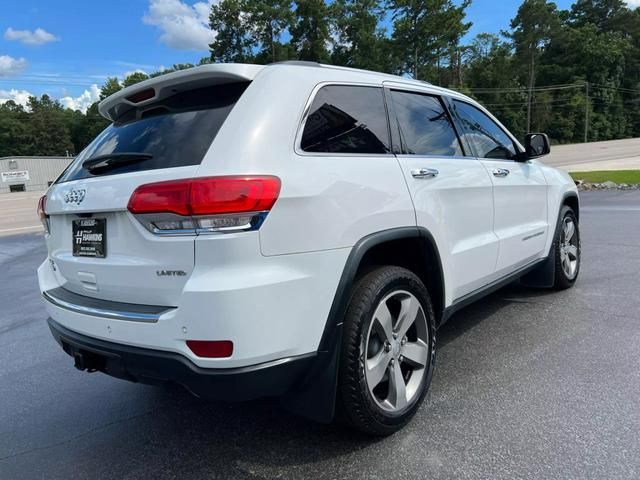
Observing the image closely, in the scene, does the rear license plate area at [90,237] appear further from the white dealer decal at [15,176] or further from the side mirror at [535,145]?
the white dealer decal at [15,176]

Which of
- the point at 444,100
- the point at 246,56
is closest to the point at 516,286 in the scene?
the point at 444,100

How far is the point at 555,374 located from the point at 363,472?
158cm

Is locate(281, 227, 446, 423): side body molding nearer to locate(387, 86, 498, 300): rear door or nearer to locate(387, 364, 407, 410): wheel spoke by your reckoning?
locate(387, 364, 407, 410): wheel spoke

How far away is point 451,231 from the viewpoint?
3014mm

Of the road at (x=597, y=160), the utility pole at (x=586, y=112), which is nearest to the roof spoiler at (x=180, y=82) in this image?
the road at (x=597, y=160)

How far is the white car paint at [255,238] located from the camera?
6.30 ft

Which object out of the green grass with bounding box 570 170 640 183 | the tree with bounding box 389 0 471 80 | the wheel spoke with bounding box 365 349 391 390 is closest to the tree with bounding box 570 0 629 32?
the tree with bounding box 389 0 471 80

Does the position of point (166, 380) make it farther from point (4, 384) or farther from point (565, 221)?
point (565, 221)

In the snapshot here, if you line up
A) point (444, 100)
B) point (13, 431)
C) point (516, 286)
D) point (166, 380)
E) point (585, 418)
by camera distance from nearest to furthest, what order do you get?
point (166, 380) → point (585, 418) → point (13, 431) → point (444, 100) → point (516, 286)

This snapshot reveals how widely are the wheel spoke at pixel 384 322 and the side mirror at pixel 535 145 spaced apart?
2.45m

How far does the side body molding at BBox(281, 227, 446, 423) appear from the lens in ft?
7.11

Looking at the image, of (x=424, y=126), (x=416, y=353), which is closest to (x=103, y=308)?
(x=416, y=353)

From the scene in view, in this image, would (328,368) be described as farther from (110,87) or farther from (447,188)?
(110,87)

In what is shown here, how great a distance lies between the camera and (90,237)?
2369 millimetres
